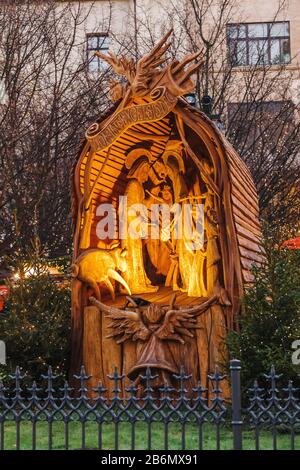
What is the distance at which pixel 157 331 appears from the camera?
39.8 feet

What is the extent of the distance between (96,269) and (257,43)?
13494mm

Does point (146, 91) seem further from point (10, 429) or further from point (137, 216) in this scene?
point (10, 429)

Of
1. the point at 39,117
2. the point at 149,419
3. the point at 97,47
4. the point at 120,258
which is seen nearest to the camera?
the point at 149,419

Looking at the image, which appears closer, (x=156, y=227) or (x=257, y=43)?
(x=156, y=227)

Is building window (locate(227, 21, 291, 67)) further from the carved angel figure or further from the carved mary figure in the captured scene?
the carved angel figure

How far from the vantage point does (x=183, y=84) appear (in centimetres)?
1220

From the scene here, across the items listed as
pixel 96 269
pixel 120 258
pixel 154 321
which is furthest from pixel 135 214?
pixel 154 321

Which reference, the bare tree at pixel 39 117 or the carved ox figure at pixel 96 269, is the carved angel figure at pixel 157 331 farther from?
the bare tree at pixel 39 117

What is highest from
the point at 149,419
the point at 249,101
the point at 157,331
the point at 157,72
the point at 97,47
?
the point at 97,47

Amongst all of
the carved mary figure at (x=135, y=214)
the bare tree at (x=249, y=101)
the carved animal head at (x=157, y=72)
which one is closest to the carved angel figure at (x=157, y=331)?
the carved mary figure at (x=135, y=214)

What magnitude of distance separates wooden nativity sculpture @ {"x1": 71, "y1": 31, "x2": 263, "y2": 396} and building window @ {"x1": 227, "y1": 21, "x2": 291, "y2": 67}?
9.38 m

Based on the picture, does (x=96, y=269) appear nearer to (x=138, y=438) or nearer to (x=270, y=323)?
(x=270, y=323)

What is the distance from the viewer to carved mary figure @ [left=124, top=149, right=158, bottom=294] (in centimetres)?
1376

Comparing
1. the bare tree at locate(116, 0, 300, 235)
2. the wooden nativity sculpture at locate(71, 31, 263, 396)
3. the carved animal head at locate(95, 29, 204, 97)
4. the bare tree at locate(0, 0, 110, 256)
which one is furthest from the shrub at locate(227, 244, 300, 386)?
the bare tree at locate(116, 0, 300, 235)
